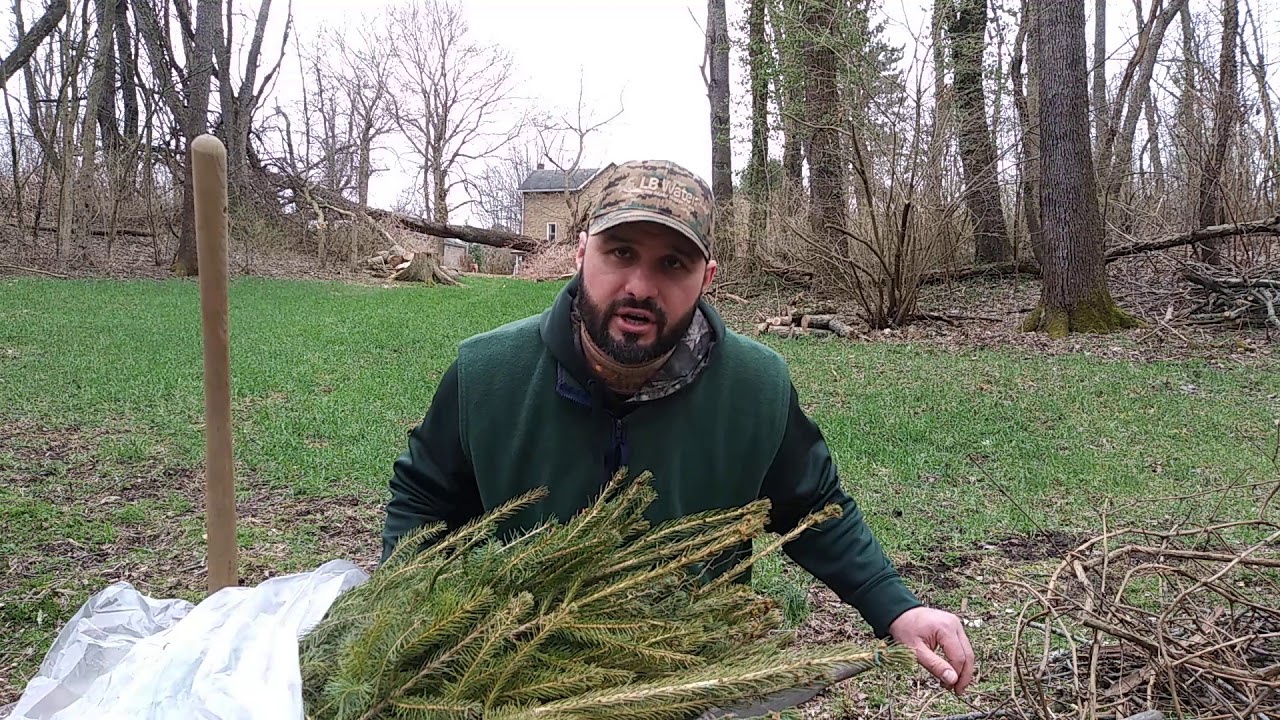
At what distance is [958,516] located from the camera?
15.3 feet

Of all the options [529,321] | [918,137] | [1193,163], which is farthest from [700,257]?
[1193,163]

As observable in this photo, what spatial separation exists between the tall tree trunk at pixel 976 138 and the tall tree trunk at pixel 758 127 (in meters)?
3.42

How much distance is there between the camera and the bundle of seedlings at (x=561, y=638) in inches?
45.2

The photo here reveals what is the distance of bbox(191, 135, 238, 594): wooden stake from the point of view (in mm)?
1424

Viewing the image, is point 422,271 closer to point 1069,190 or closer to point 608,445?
point 1069,190

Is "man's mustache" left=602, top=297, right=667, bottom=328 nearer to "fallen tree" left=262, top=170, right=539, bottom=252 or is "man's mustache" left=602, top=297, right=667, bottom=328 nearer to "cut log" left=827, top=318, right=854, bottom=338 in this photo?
"cut log" left=827, top=318, right=854, bottom=338

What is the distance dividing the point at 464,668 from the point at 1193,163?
13174mm

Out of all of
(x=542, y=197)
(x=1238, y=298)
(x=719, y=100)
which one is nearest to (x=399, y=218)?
(x=719, y=100)

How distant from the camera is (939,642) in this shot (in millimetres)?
1764

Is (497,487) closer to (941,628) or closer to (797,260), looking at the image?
(941,628)

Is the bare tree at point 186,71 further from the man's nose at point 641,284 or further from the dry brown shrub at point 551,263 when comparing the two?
the man's nose at point 641,284

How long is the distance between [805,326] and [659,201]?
31.7ft

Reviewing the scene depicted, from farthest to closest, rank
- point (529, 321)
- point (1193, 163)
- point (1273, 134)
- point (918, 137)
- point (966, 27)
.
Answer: point (966, 27) → point (1193, 163) → point (1273, 134) → point (918, 137) → point (529, 321)

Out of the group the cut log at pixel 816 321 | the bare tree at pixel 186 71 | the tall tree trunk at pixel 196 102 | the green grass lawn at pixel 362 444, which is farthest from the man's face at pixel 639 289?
the bare tree at pixel 186 71
